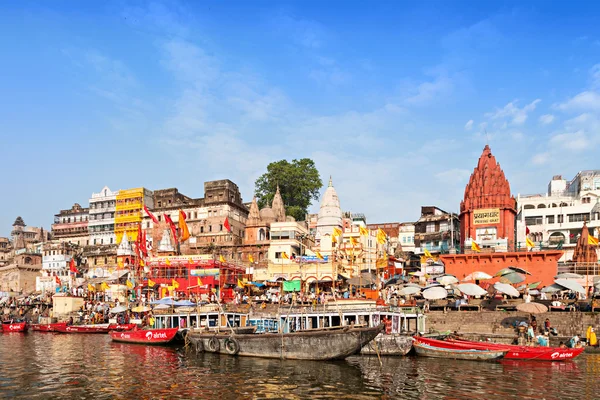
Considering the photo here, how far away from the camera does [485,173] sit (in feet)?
176

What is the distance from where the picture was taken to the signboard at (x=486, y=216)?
168 feet

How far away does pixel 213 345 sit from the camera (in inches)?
1104

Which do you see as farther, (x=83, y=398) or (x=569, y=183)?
(x=569, y=183)

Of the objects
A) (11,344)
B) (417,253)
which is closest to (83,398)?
(11,344)

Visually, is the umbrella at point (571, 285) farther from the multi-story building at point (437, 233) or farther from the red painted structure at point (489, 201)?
the multi-story building at point (437, 233)

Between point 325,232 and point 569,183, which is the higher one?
point 569,183

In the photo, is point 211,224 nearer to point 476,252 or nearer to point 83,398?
point 476,252

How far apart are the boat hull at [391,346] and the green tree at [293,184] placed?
4560 cm

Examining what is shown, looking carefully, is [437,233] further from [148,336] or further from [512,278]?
[148,336]

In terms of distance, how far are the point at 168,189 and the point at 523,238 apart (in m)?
44.1

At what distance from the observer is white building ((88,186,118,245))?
253ft

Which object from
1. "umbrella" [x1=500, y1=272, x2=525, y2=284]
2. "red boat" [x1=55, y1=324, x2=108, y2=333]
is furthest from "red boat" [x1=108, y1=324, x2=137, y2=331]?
"umbrella" [x1=500, y1=272, x2=525, y2=284]

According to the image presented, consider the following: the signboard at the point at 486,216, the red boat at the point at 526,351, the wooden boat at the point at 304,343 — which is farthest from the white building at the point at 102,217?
the red boat at the point at 526,351

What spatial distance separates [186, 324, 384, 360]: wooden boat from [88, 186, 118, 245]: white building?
5425 cm
